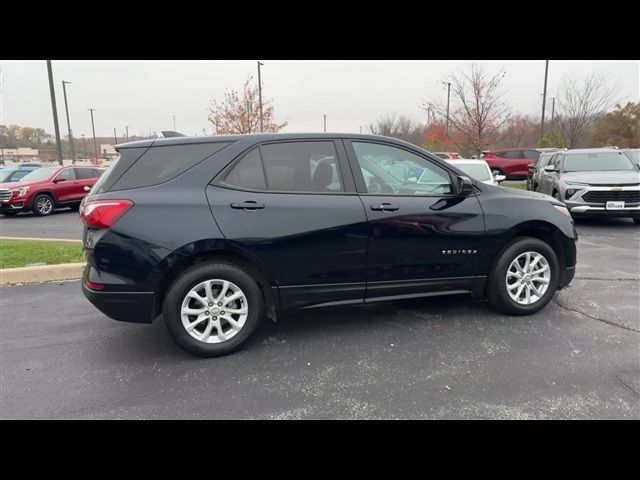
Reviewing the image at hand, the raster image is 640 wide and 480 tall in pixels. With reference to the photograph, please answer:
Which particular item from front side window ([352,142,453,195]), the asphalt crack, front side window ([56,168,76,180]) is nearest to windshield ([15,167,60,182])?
front side window ([56,168,76,180])

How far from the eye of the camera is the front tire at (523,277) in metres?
3.79

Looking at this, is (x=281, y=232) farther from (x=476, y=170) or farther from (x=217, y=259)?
(x=476, y=170)

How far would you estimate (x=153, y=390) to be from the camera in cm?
280

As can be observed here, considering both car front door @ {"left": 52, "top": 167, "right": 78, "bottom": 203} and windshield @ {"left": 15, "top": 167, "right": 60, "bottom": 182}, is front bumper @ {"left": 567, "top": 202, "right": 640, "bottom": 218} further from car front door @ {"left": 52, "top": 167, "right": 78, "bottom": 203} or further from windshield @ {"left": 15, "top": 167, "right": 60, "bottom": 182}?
windshield @ {"left": 15, "top": 167, "right": 60, "bottom": 182}

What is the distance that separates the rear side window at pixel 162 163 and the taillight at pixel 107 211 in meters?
0.15

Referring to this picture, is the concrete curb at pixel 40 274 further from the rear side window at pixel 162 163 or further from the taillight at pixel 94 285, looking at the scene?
the rear side window at pixel 162 163

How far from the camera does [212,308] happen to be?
125 inches

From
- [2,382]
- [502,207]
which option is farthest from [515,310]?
[2,382]

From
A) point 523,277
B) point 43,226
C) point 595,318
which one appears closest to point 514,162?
point 595,318

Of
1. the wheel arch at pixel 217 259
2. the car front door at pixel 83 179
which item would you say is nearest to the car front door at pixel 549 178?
the wheel arch at pixel 217 259

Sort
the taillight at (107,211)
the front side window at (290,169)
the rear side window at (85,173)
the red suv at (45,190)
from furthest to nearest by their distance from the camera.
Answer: the rear side window at (85,173) < the red suv at (45,190) < the front side window at (290,169) < the taillight at (107,211)

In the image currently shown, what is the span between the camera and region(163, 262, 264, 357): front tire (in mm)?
3119

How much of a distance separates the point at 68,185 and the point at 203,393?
42.3 ft

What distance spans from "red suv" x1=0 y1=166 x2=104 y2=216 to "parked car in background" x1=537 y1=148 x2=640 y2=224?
44.4ft
